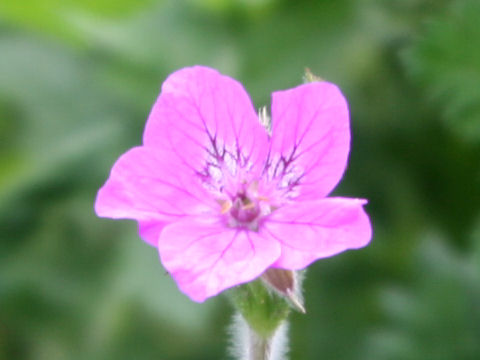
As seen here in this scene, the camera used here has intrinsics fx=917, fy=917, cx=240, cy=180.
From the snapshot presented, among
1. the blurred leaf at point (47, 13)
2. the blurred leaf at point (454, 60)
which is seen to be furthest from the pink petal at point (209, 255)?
the blurred leaf at point (47, 13)

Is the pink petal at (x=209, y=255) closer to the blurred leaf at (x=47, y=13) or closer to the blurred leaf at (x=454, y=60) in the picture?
the blurred leaf at (x=454, y=60)

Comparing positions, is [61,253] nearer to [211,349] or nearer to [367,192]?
[211,349]

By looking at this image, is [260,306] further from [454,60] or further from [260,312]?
[454,60]

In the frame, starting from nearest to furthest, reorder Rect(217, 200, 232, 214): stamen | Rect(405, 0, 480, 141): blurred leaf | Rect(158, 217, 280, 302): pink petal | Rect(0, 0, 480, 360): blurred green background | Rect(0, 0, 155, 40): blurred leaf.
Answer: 1. Rect(158, 217, 280, 302): pink petal
2. Rect(217, 200, 232, 214): stamen
3. Rect(405, 0, 480, 141): blurred leaf
4. Rect(0, 0, 480, 360): blurred green background
5. Rect(0, 0, 155, 40): blurred leaf

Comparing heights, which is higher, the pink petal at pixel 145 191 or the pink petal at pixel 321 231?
the pink petal at pixel 145 191

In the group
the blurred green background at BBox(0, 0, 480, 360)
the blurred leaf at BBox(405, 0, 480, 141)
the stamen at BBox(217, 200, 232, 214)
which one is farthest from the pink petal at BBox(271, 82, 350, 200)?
the blurred green background at BBox(0, 0, 480, 360)

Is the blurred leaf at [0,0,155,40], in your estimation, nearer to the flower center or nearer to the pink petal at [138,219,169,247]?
the flower center

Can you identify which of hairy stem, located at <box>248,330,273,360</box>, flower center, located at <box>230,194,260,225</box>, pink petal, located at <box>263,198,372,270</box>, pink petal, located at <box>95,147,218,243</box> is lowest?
hairy stem, located at <box>248,330,273,360</box>

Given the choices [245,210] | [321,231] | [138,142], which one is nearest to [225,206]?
[245,210]
